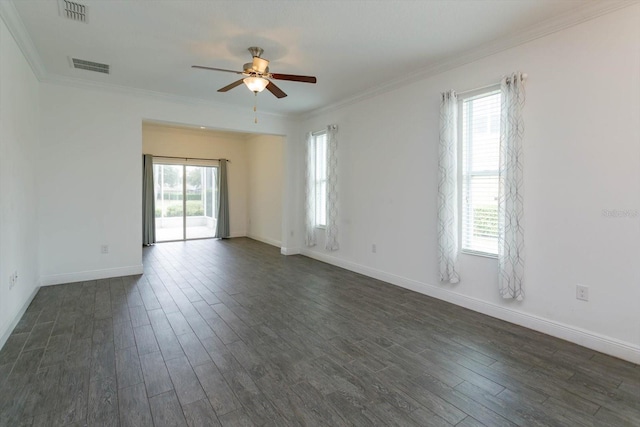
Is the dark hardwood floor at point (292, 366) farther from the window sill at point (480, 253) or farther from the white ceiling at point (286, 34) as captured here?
the white ceiling at point (286, 34)

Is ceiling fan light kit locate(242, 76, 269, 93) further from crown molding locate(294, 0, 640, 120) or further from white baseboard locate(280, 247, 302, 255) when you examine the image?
white baseboard locate(280, 247, 302, 255)

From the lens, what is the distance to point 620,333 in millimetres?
2537

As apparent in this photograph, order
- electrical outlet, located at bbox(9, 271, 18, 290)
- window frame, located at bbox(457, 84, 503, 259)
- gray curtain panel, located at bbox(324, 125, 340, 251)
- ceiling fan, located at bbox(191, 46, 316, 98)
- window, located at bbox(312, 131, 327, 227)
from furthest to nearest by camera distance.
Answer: window, located at bbox(312, 131, 327, 227)
gray curtain panel, located at bbox(324, 125, 340, 251)
window frame, located at bbox(457, 84, 503, 259)
ceiling fan, located at bbox(191, 46, 316, 98)
electrical outlet, located at bbox(9, 271, 18, 290)

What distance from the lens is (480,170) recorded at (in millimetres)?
3461

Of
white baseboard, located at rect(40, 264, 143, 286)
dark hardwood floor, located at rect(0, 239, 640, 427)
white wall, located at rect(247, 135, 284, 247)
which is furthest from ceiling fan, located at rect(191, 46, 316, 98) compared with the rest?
white wall, located at rect(247, 135, 284, 247)

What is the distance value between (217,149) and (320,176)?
3.94 meters

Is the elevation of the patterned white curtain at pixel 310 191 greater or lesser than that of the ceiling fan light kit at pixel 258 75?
lesser

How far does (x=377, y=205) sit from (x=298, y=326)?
91.6 inches

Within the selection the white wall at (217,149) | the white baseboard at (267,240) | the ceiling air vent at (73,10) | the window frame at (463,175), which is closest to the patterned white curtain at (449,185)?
the window frame at (463,175)

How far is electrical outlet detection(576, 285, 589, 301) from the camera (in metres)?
2.72

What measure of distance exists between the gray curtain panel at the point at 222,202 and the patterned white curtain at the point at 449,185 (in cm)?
639

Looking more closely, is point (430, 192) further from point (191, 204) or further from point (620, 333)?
point (191, 204)

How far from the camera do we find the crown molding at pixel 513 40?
2.56 m

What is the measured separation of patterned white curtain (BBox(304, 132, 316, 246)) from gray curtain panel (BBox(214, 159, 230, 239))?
3394 millimetres
